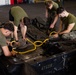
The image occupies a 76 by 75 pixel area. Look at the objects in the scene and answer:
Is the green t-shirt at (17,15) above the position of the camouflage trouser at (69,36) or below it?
above

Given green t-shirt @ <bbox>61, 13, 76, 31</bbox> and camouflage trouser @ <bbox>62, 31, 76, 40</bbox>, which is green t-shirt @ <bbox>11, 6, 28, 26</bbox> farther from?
camouflage trouser @ <bbox>62, 31, 76, 40</bbox>

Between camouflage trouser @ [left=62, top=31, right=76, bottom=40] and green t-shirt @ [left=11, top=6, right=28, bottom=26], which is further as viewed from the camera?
green t-shirt @ [left=11, top=6, right=28, bottom=26]

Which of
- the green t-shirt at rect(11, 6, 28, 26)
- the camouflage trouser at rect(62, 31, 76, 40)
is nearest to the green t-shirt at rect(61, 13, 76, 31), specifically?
the camouflage trouser at rect(62, 31, 76, 40)

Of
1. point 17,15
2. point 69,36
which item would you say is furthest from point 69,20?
point 17,15

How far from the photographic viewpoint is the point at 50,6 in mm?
4957

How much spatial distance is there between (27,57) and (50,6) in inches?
78.5

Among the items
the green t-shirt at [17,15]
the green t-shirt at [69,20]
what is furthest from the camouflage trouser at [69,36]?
the green t-shirt at [17,15]

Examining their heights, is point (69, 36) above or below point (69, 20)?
below

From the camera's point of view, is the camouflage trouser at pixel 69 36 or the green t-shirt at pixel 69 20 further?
the green t-shirt at pixel 69 20

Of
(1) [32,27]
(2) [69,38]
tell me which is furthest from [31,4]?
(2) [69,38]

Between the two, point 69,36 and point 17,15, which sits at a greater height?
point 17,15

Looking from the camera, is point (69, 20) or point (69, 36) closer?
point (69, 36)

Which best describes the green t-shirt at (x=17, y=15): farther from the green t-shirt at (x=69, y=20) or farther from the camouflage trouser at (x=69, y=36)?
the camouflage trouser at (x=69, y=36)

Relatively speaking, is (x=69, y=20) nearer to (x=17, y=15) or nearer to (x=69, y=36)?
(x=69, y=36)
